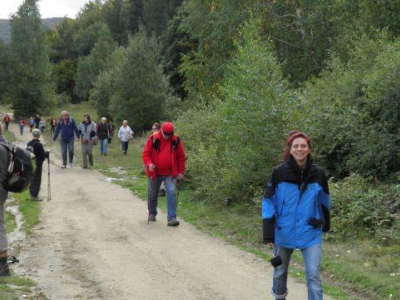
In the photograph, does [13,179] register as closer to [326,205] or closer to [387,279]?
[326,205]

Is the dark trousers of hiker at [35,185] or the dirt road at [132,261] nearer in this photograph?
the dirt road at [132,261]

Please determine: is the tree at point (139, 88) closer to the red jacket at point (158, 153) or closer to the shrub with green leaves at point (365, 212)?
the red jacket at point (158, 153)

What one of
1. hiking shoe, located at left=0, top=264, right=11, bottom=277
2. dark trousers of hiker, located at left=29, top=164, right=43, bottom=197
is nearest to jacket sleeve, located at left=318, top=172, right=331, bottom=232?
hiking shoe, located at left=0, top=264, right=11, bottom=277

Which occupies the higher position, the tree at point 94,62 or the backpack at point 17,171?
the tree at point 94,62

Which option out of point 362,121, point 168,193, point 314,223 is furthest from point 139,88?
point 314,223

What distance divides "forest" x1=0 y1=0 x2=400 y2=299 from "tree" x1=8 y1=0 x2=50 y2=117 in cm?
2544

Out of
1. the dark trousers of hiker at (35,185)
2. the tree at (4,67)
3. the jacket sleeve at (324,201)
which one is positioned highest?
the tree at (4,67)

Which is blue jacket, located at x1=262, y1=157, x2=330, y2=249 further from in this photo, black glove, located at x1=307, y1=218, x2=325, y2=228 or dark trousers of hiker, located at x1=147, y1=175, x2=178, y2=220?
dark trousers of hiker, located at x1=147, y1=175, x2=178, y2=220

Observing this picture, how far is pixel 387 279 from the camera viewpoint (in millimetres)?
6844

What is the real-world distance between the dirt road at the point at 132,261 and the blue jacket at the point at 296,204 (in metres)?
1.32

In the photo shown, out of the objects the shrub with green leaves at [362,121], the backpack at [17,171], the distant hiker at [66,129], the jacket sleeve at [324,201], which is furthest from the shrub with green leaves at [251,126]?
the distant hiker at [66,129]

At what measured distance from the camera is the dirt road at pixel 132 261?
22.4 ft

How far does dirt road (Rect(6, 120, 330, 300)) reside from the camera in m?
6.83

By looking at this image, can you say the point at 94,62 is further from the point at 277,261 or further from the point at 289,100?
the point at 277,261
